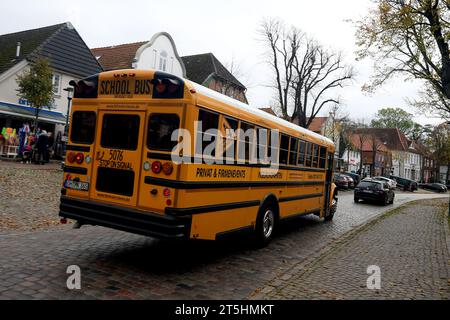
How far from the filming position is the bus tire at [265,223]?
766 cm

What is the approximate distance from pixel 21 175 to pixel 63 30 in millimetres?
16079

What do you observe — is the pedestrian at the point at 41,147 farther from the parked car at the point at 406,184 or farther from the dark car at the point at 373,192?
the parked car at the point at 406,184

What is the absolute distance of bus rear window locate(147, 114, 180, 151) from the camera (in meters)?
5.40

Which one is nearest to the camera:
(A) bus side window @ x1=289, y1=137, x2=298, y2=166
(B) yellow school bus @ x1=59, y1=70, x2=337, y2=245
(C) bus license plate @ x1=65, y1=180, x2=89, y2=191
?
(B) yellow school bus @ x1=59, y1=70, x2=337, y2=245

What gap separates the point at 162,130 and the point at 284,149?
12.3 feet

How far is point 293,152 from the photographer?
29.8 ft

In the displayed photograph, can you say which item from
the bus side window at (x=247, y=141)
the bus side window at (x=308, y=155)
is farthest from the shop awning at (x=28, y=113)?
the bus side window at (x=247, y=141)

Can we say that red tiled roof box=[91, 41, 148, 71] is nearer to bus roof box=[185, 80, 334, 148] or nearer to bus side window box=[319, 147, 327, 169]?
bus side window box=[319, 147, 327, 169]

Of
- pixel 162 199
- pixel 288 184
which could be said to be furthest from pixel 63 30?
pixel 162 199

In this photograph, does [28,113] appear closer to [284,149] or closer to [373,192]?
[284,149]

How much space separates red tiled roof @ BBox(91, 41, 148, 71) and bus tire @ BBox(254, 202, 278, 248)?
25.0 meters

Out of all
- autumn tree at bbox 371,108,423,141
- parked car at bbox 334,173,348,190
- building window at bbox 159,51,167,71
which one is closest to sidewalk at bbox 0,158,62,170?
building window at bbox 159,51,167,71

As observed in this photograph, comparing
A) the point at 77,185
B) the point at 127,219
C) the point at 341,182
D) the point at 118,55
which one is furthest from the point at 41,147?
the point at 341,182

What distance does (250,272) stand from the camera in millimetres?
6219
